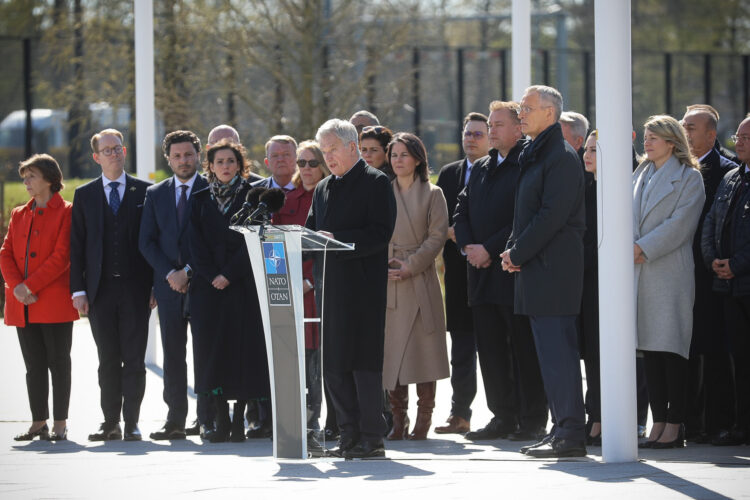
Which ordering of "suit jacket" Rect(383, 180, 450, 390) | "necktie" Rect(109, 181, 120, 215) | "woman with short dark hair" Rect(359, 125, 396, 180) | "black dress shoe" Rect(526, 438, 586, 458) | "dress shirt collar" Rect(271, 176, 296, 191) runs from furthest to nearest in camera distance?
"dress shirt collar" Rect(271, 176, 296, 191), "necktie" Rect(109, 181, 120, 215), "woman with short dark hair" Rect(359, 125, 396, 180), "suit jacket" Rect(383, 180, 450, 390), "black dress shoe" Rect(526, 438, 586, 458)

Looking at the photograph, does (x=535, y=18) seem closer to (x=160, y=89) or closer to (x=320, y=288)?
(x=160, y=89)

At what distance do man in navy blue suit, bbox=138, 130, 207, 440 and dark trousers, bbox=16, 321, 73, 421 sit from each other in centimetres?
71

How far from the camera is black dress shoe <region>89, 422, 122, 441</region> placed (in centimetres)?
866

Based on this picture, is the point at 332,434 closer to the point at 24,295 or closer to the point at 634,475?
the point at 24,295

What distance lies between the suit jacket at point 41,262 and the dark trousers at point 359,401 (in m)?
2.35

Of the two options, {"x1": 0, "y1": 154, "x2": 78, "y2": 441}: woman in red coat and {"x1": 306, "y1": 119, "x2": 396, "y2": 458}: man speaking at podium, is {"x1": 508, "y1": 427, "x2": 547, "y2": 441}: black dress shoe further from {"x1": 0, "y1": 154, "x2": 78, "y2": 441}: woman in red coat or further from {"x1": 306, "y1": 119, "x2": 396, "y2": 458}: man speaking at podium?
{"x1": 0, "y1": 154, "x2": 78, "y2": 441}: woman in red coat

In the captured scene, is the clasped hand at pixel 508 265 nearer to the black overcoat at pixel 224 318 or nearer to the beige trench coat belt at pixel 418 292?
the beige trench coat belt at pixel 418 292

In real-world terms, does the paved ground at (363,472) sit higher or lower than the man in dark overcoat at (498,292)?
lower

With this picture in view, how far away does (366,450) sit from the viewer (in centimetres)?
745

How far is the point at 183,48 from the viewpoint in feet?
A: 68.1

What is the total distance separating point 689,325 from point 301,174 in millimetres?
3010

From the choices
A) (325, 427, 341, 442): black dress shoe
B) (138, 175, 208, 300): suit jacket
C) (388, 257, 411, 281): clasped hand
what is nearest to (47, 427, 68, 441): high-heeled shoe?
(138, 175, 208, 300): suit jacket

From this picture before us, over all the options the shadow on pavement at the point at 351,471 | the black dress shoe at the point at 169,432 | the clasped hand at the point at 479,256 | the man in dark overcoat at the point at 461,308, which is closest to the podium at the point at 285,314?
the shadow on pavement at the point at 351,471

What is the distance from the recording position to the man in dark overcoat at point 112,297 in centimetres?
877
